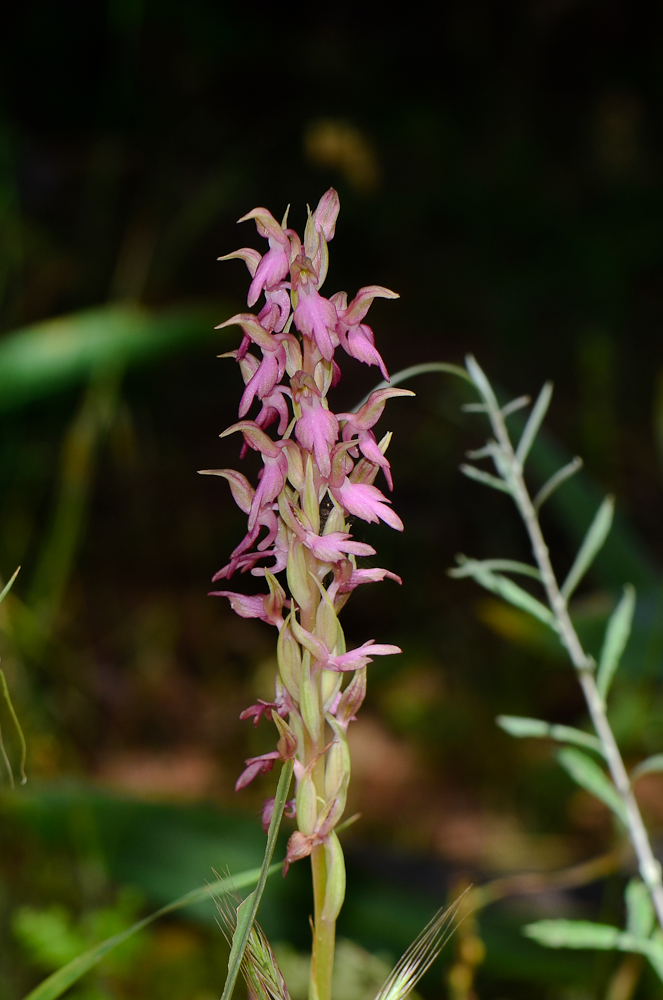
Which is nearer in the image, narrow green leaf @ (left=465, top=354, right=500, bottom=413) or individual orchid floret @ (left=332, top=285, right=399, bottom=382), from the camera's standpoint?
individual orchid floret @ (left=332, top=285, right=399, bottom=382)

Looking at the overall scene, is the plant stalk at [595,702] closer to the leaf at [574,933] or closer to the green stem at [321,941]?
the leaf at [574,933]

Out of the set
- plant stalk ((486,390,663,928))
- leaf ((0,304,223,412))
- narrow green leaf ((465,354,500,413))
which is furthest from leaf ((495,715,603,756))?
leaf ((0,304,223,412))

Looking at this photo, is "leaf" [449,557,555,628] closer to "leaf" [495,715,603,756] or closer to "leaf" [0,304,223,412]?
"leaf" [495,715,603,756]

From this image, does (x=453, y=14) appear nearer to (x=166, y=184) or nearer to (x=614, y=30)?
(x=614, y=30)

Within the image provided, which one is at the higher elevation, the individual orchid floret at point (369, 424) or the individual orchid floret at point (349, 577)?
the individual orchid floret at point (369, 424)

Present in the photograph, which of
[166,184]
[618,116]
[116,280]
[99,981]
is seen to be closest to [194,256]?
[166,184]

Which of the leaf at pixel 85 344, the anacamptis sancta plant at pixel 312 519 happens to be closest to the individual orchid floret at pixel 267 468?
the anacamptis sancta plant at pixel 312 519
